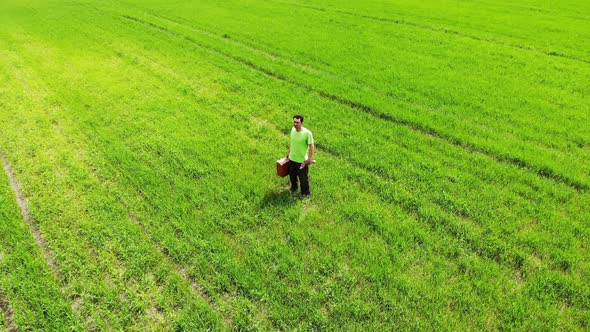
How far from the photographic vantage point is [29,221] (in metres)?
7.61

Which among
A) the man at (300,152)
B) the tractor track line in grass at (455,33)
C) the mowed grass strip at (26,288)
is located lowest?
the mowed grass strip at (26,288)

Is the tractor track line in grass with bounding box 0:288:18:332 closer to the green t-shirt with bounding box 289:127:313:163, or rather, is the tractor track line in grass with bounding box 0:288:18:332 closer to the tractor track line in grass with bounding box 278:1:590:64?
the green t-shirt with bounding box 289:127:313:163

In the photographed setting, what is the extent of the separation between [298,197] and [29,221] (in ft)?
19.5

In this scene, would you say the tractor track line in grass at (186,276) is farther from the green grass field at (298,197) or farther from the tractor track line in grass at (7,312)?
the tractor track line in grass at (7,312)

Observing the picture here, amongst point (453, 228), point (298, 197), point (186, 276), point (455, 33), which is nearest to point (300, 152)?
point (298, 197)

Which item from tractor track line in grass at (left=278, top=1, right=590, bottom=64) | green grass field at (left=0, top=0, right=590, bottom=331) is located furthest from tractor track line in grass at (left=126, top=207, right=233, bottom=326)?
tractor track line in grass at (left=278, top=1, right=590, bottom=64)

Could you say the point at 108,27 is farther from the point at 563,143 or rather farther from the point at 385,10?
the point at 563,143

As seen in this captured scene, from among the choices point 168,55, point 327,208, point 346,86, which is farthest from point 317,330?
point 168,55

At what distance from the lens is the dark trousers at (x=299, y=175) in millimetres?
7566

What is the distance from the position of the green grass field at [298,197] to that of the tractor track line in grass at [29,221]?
0.12 ft

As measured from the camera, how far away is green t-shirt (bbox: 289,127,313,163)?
282 inches

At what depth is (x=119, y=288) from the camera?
6137 millimetres

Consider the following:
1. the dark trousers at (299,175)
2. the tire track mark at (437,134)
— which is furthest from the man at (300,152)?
the tire track mark at (437,134)

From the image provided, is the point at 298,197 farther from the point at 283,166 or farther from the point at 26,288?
the point at 26,288
